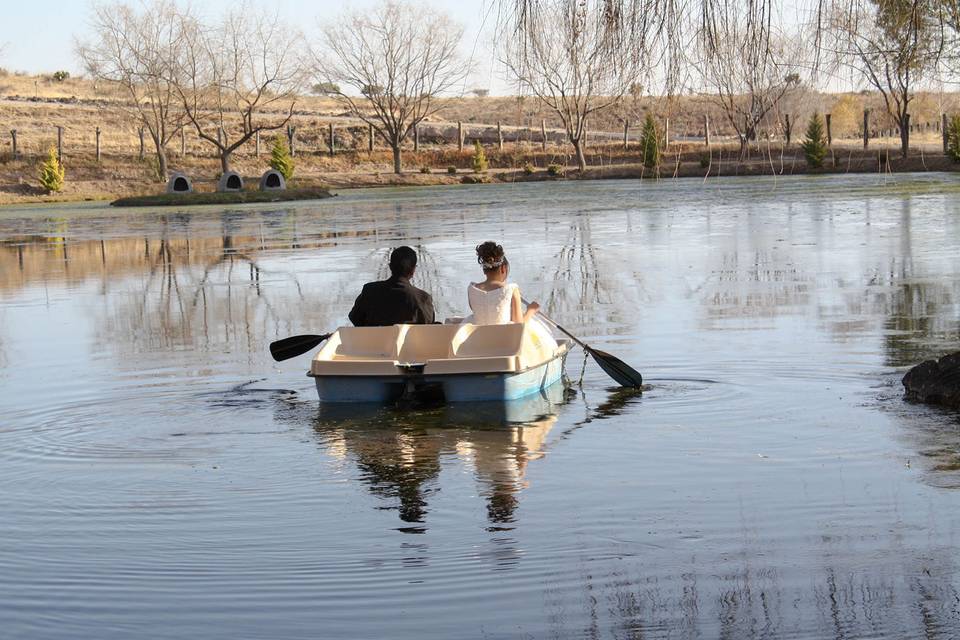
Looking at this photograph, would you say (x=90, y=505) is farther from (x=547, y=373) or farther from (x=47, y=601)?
(x=547, y=373)

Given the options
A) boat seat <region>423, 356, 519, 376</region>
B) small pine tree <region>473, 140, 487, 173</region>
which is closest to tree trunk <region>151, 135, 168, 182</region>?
small pine tree <region>473, 140, 487, 173</region>

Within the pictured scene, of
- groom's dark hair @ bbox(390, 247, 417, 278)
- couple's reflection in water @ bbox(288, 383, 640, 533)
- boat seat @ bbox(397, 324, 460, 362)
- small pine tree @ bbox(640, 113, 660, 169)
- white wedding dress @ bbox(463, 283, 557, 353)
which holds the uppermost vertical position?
small pine tree @ bbox(640, 113, 660, 169)

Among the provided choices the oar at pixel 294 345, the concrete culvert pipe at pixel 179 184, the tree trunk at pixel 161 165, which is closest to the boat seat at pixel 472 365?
the oar at pixel 294 345

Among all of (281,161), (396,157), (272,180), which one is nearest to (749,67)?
(272,180)

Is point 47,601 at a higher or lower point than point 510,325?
lower

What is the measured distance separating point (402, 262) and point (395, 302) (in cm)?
33

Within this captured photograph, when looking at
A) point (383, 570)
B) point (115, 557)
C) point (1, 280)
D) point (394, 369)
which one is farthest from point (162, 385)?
point (1, 280)

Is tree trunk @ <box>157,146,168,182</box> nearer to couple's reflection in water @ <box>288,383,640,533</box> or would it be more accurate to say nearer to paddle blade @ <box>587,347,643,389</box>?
paddle blade @ <box>587,347,643,389</box>

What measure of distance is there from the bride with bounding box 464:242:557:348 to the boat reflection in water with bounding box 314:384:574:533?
0.64m

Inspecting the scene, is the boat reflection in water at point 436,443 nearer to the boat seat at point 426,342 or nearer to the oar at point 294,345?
the boat seat at point 426,342

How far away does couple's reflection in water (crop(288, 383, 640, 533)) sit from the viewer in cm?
750

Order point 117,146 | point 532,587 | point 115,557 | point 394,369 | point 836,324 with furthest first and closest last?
point 117,146
point 836,324
point 394,369
point 115,557
point 532,587

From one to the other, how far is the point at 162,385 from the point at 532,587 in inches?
252

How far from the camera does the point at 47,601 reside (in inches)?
230
